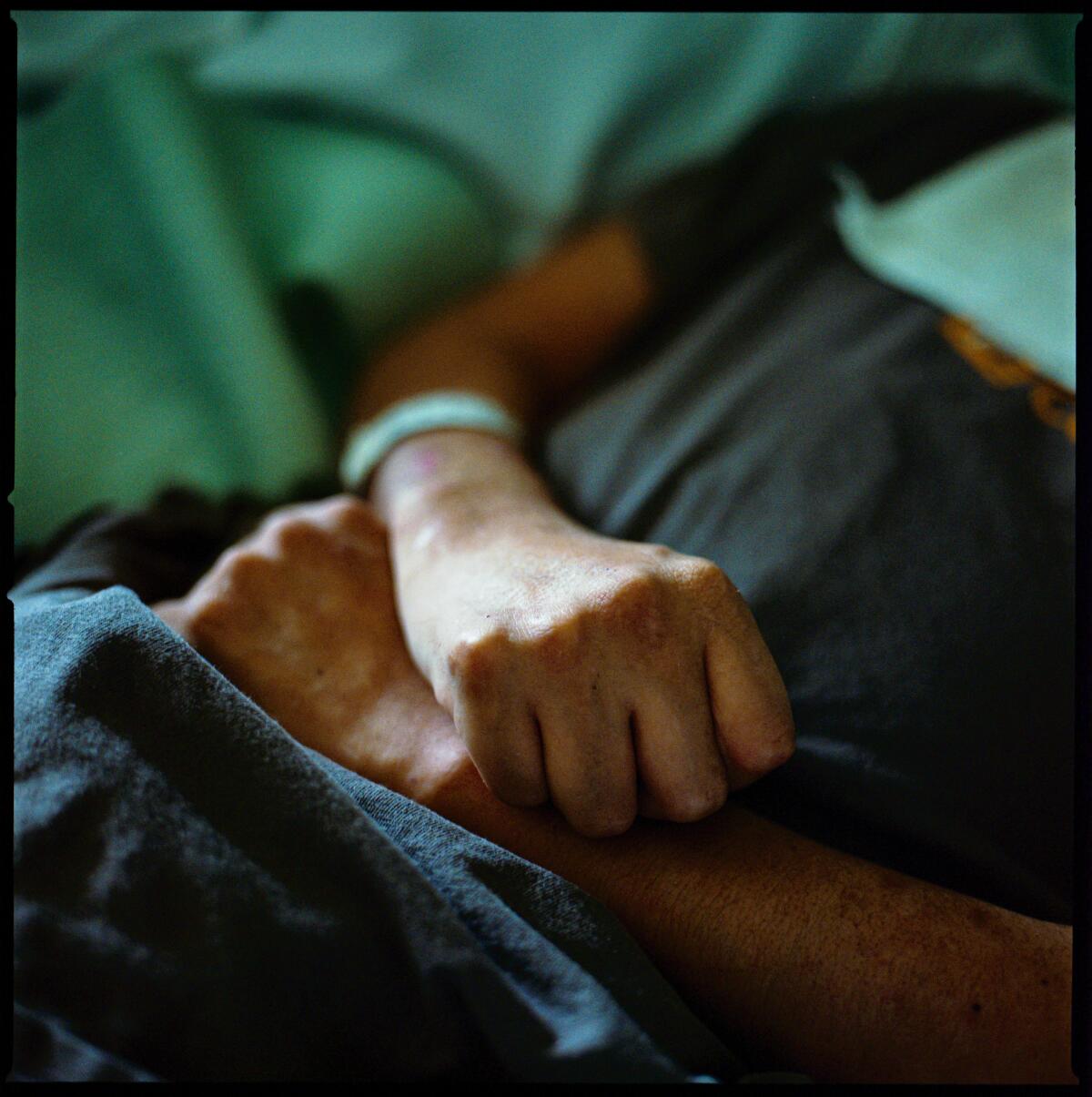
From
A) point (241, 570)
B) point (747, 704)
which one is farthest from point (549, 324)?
Answer: point (747, 704)

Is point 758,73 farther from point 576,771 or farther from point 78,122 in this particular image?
point 576,771

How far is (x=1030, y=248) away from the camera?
650 mm

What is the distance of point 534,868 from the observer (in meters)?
0.39

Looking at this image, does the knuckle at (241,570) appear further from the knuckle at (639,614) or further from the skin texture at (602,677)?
the knuckle at (639,614)

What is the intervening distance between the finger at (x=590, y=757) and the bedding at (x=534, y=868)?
0.12 ft

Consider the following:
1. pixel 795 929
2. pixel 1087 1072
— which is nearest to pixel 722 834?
pixel 795 929

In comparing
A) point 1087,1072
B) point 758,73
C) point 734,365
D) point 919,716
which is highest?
point 758,73

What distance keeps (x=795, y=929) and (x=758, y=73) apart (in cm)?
76

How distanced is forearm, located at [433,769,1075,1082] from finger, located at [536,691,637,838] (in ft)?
0.11

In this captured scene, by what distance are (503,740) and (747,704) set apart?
0.33ft

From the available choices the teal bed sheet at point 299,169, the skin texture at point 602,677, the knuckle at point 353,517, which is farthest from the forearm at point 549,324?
the skin texture at point 602,677

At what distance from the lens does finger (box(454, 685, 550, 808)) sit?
393 mm

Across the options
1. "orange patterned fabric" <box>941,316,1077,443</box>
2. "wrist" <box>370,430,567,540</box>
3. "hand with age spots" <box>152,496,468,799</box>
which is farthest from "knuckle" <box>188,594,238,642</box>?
"orange patterned fabric" <box>941,316,1077,443</box>

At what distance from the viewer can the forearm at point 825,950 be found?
1.29ft
